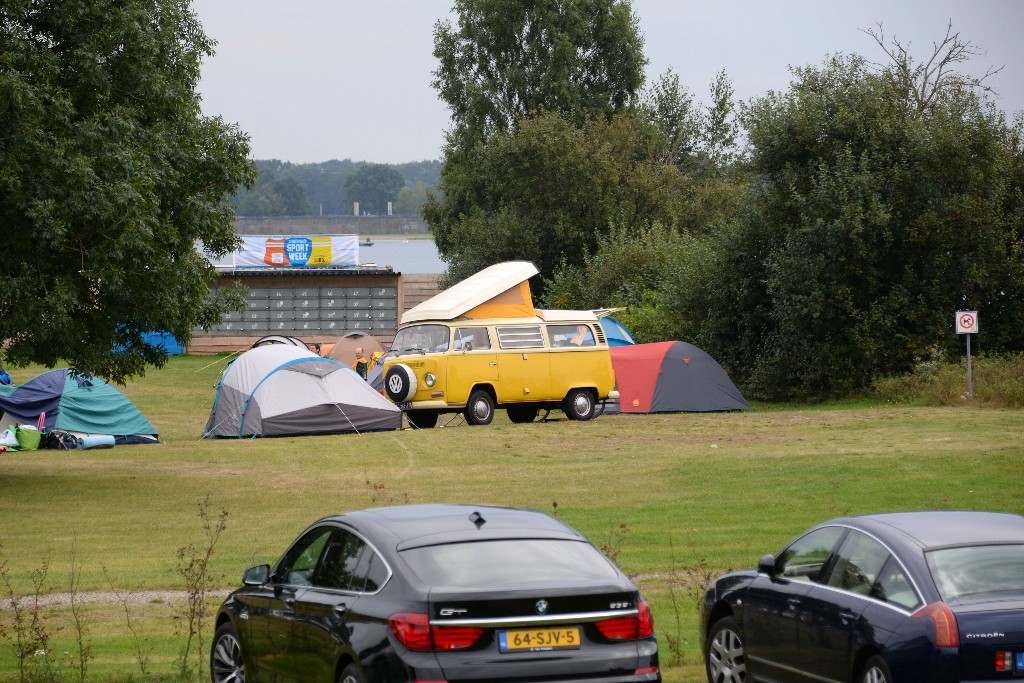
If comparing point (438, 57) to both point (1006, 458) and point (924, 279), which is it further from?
point (1006, 458)

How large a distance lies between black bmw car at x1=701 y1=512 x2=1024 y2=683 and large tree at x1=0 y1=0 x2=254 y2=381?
1219cm

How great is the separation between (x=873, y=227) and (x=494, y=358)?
A: 11342 millimetres

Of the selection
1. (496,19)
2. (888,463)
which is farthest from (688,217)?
(888,463)

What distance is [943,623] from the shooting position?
6.57 m

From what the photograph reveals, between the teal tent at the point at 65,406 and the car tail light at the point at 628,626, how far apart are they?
2154 cm

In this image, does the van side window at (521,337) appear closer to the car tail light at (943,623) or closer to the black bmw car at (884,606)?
the black bmw car at (884,606)

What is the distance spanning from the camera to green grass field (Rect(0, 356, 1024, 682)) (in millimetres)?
12133

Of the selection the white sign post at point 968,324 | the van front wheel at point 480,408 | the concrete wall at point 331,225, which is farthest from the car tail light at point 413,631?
the concrete wall at point 331,225

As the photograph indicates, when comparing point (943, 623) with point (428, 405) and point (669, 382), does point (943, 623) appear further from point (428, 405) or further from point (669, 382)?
point (669, 382)

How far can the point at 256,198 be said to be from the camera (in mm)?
145500

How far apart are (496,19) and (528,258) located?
1105 cm

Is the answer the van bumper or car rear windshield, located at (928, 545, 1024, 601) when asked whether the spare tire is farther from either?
car rear windshield, located at (928, 545, 1024, 601)

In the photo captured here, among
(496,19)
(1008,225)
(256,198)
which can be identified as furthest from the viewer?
(256,198)

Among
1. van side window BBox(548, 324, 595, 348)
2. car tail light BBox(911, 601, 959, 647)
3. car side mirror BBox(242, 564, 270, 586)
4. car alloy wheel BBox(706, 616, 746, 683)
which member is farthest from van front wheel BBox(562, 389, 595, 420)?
car tail light BBox(911, 601, 959, 647)
